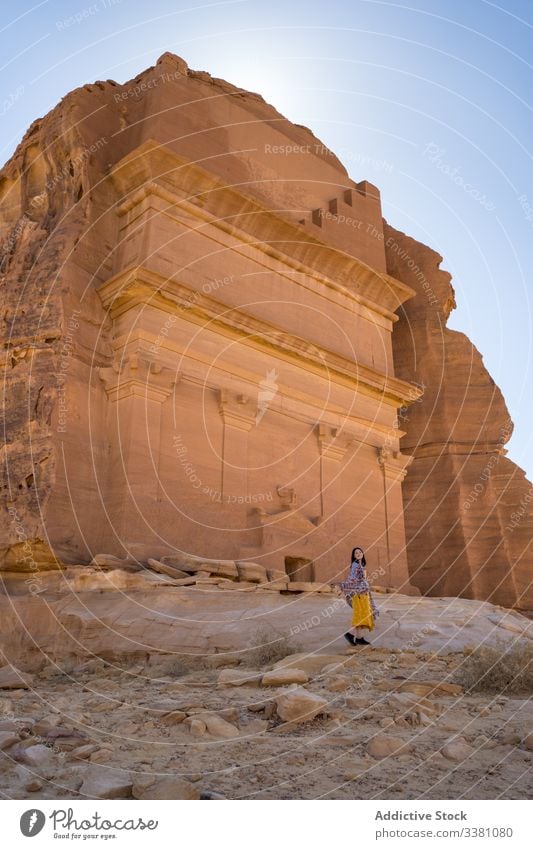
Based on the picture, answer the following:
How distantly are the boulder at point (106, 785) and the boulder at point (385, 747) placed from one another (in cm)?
155

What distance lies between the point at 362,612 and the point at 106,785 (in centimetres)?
493

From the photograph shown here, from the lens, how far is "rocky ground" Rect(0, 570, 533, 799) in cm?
418

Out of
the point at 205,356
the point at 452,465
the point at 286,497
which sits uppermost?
the point at 205,356

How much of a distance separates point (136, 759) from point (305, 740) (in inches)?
44.9

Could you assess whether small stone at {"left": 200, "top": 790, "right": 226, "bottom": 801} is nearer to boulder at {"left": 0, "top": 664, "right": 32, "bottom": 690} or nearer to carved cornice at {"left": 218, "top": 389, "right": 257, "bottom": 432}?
boulder at {"left": 0, "top": 664, "right": 32, "bottom": 690}

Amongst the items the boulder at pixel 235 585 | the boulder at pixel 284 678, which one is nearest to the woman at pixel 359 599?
the boulder at pixel 284 678

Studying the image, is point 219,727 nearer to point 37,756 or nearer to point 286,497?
point 37,756

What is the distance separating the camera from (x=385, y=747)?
182 inches

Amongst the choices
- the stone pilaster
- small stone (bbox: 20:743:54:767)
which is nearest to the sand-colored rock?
small stone (bbox: 20:743:54:767)

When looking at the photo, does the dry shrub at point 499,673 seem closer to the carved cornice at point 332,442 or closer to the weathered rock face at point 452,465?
the carved cornice at point 332,442

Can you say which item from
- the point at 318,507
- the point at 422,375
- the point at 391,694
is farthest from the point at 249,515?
the point at 422,375

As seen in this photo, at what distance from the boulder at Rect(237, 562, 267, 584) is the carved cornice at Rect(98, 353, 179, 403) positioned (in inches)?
134

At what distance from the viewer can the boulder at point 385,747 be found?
15.1 feet

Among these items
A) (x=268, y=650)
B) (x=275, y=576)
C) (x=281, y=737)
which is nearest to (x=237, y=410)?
(x=275, y=576)
